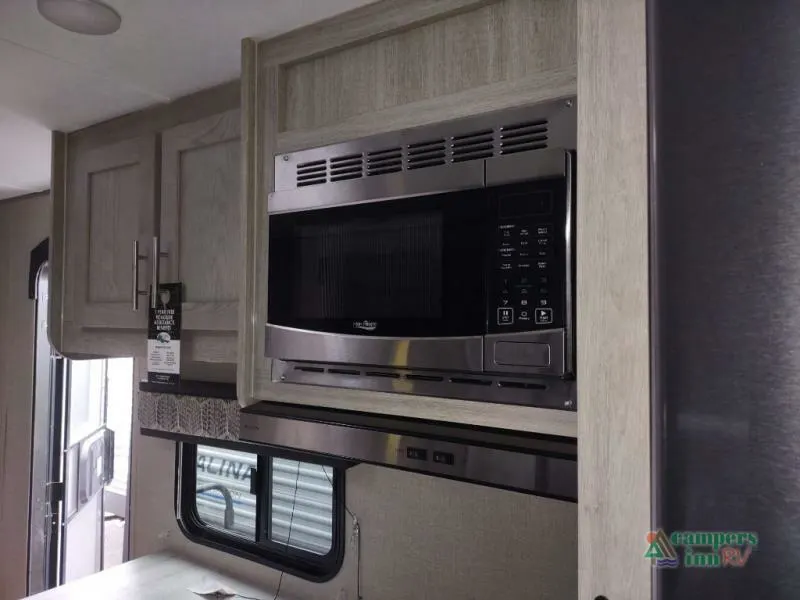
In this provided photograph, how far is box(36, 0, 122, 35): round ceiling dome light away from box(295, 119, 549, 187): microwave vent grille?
456 millimetres

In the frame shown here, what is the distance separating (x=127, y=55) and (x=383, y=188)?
0.75 metres

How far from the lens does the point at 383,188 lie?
1010 millimetres

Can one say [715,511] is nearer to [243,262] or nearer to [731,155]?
[731,155]

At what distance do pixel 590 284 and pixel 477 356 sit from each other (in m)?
0.31

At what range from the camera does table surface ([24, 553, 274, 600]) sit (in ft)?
5.33

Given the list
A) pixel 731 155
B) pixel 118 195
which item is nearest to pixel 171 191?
pixel 118 195

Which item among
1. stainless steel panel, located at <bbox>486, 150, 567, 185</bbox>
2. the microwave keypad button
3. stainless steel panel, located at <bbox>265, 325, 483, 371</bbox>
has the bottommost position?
stainless steel panel, located at <bbox>265, 325, 483, 371</bbox>

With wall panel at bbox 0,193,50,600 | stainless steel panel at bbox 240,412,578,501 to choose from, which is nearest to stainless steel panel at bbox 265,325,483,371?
stainless steel panel at bbox 240,412,578,501

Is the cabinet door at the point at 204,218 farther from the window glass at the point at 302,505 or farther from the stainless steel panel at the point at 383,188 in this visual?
the window glass at the point at 302,505

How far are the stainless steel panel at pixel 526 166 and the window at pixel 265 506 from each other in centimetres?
93

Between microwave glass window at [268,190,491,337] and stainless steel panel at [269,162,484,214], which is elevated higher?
stainless steel panel at [269,162,484,214]

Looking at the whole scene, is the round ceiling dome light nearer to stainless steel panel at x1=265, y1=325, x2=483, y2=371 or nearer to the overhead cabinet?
the overhead cabinet

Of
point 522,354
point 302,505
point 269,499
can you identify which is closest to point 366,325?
point 522,354

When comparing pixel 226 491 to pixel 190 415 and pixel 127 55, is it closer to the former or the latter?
pixel 190 415
